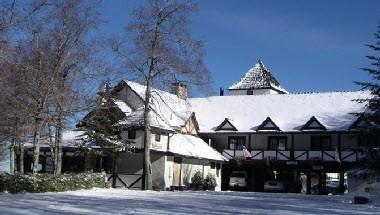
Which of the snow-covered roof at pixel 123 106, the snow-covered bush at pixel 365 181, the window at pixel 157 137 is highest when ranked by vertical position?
the snow-covered roof at pixel 123 106

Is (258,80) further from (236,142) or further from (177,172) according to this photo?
(177,172)

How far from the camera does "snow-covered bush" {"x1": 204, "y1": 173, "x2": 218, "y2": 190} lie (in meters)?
42.2

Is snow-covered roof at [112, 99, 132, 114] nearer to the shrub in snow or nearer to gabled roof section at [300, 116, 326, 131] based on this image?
the shrub in snow

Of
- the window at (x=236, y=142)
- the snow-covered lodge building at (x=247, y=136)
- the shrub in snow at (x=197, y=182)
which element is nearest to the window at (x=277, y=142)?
the snow-covered lodge building at (x=247, y=136)

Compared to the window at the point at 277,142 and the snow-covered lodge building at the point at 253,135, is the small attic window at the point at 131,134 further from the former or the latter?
the window at the point at 277,142

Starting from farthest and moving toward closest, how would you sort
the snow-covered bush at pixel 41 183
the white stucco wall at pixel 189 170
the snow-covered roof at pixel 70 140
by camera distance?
the white stucco wall at pixel 189 170 < the snow-covered roof at pixel 70 140 < the snow-covered bush at pixel 41 183

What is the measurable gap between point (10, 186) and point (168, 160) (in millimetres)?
15991

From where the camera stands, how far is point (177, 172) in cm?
4128

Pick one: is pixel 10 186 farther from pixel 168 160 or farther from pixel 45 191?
pixel 168 160

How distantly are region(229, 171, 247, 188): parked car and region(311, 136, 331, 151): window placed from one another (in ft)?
21.6

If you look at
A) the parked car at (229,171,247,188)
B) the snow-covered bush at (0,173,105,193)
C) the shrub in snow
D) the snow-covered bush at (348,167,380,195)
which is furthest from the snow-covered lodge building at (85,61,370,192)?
the snow-covered bush at (0,173,105,193)

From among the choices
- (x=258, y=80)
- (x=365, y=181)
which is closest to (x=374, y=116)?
(x=365, y=181)

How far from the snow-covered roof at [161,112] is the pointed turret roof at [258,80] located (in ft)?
65.0

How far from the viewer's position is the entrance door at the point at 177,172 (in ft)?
134
